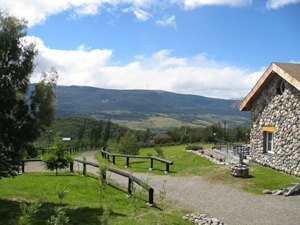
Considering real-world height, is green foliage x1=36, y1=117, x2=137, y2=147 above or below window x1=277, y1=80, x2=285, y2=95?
below

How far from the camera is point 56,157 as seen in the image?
22.4m

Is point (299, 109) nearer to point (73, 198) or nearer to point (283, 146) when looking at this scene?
point (283, 146)

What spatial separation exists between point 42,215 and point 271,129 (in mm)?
15083

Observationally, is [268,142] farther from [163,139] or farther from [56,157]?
[163,139]

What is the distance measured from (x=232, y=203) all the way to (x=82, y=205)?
219 inches

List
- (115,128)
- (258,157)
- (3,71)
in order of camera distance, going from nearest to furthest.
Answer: (3,71), (258,157), (115,128)

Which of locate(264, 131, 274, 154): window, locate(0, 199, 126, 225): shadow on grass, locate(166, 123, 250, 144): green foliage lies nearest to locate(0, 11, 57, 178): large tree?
locate(0, 199, 126, 225): shadow on grass

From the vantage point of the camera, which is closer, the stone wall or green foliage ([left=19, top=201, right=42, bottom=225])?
green foliage ([left=19, top=201, right=42, bottom=225])

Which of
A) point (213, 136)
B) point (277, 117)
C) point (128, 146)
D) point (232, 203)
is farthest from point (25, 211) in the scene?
point (213, 136)

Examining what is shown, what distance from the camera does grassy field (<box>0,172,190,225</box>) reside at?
1085 cm

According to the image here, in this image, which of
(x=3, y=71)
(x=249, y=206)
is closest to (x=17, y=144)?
(x=3, y=71)

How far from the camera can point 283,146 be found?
20.9 meters

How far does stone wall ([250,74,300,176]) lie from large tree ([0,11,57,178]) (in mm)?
12930

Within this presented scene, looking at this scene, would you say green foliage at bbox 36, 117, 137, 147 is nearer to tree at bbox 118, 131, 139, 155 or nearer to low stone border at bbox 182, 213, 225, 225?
tree at bbox 118, 131, 139, 155
